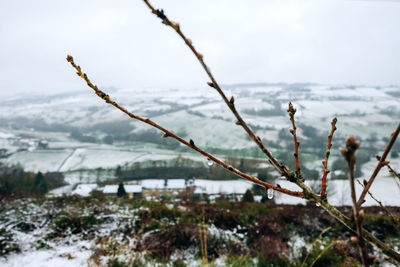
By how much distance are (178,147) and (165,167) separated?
1782 cm

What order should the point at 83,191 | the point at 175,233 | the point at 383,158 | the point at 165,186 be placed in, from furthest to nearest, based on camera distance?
the point at 165,186
the point at 83,191
the point at 175,233
the point at 383,158

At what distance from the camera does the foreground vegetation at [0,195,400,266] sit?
4.76 m

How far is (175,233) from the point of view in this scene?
18.8 feet

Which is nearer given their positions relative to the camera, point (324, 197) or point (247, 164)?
point (324, 197)

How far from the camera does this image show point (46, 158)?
162ft

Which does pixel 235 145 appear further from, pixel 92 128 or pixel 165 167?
pixel 92 128

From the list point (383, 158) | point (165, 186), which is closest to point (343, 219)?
point (383, 158)

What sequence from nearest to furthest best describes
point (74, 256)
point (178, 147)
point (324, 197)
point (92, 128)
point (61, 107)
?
point (324, 197)
point (74, 256)
point (178, 147)
point (92, 128)
point (61, 107)

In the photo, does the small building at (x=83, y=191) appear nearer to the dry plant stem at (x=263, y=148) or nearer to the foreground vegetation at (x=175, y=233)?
the foreground vegetation at (x=175, y=233)

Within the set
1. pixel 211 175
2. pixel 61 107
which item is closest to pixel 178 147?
pixel 211 175

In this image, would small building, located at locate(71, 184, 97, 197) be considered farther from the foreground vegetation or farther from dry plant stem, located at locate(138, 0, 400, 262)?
dry plant stem, located at locate(138, 0, 400, 262)

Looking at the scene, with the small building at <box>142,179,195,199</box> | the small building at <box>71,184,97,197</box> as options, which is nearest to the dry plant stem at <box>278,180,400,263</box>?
the small building at <box>71,184,97,197</box>

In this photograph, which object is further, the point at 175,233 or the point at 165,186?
the point at 165,186

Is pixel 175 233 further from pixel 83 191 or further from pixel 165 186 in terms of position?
pixel 165 186
